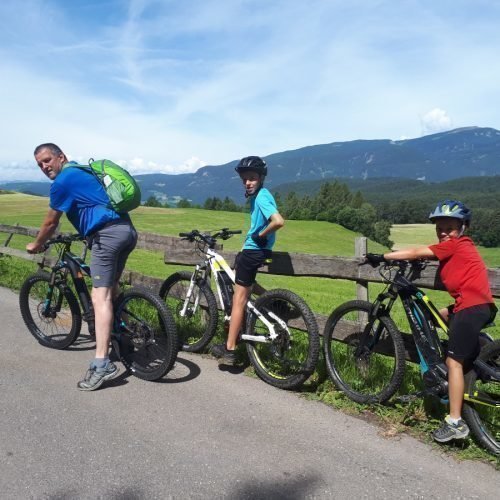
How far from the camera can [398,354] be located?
3.96 meters

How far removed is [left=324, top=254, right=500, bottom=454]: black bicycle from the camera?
3426mm

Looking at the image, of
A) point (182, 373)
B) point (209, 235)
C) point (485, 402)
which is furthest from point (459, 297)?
point (209, 235)

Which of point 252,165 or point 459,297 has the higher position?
point 252,165

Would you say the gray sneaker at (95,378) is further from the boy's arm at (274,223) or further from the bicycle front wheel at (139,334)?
the boy's arm at (274,223)

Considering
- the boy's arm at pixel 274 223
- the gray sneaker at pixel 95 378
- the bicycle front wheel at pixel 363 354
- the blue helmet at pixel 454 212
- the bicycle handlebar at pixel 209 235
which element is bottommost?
the gray sneaker at pixel 95 378

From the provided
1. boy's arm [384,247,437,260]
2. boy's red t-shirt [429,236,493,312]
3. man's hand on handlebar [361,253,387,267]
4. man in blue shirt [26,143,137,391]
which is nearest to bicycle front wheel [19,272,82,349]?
man in blue shirt [26,143,137,391]

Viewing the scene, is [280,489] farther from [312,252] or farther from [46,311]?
[312,252]

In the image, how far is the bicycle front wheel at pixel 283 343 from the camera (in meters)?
4.36

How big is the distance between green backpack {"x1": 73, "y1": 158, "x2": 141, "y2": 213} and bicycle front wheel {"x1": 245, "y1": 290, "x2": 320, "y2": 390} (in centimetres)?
168

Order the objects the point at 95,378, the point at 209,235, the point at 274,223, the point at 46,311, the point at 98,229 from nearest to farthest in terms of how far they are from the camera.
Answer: the point at 95,378 → the point at 274,223 → the point at 98,229 → the point at 209,235 → the point at 46,311

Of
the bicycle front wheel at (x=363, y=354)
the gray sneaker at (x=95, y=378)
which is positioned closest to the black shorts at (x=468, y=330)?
the bicycle front wheel at (x=363, y=354)

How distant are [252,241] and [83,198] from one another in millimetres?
1767

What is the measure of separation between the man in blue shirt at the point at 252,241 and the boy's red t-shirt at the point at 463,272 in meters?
1.60

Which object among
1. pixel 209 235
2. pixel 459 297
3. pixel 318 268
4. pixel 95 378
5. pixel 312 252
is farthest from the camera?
pixel 312 252
